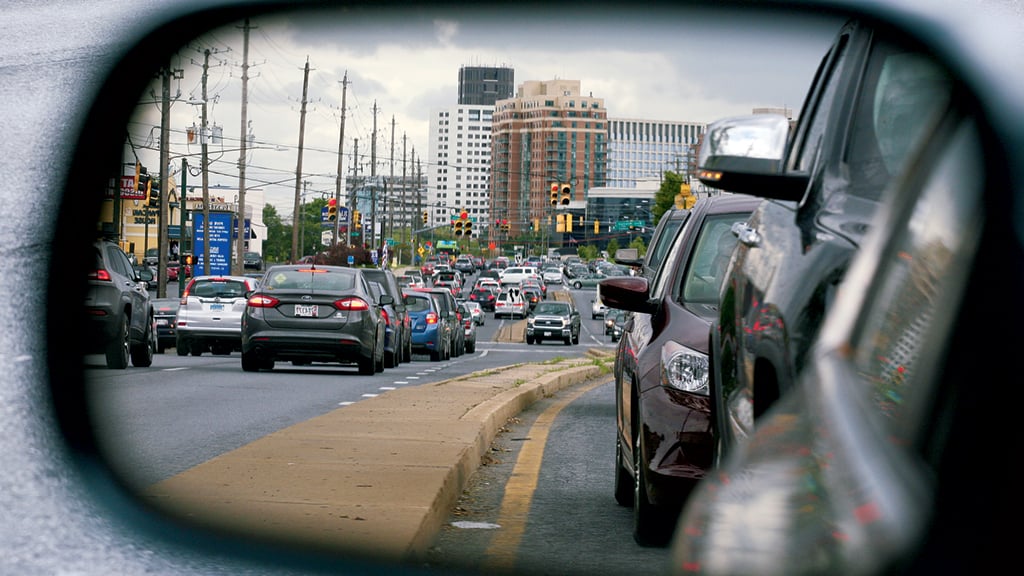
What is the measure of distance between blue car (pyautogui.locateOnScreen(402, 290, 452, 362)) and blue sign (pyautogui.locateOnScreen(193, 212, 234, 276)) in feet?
82.6

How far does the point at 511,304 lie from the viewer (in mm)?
77188

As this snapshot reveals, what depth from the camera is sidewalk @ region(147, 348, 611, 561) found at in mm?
4965

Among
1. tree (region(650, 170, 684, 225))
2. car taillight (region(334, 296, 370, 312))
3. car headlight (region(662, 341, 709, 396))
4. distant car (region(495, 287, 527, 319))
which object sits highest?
tree (region(650, 170, 684, 225))

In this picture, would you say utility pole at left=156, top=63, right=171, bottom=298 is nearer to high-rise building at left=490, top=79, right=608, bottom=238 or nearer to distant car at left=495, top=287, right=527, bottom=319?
high-rise building at left=490, top=79, right=608, bottom=238

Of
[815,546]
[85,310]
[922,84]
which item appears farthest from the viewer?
[85,310]

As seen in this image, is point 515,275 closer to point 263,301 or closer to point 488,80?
point 488,80

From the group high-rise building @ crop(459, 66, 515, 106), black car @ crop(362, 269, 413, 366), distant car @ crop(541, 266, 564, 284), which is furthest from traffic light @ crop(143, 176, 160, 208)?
distant car @ crop(541, 266, 564, 284)

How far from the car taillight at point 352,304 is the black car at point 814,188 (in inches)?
632

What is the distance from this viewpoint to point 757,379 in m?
3.20

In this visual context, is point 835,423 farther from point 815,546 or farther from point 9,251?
point 9,251

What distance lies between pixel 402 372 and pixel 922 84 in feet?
66.9

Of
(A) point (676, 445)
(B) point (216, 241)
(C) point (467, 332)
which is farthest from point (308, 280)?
(B) point (216, 241)

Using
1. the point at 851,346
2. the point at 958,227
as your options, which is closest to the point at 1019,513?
the point at 958,227

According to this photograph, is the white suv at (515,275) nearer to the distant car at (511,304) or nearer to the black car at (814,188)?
the distant car at (511,304)
